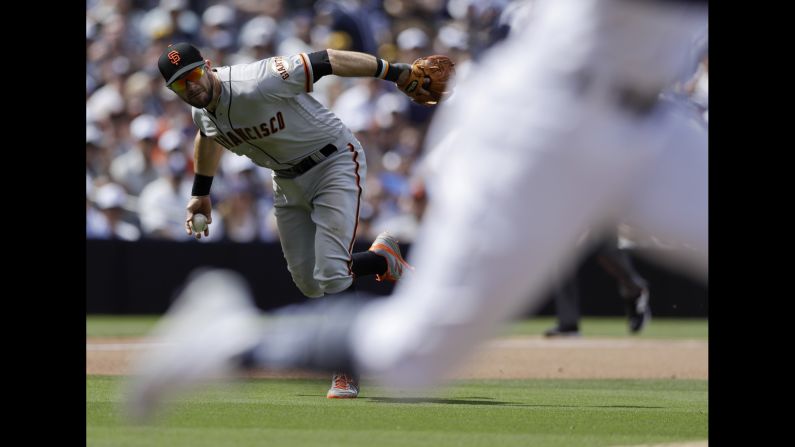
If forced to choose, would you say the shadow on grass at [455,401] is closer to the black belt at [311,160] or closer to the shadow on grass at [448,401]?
the shadow on grass at [448,401]

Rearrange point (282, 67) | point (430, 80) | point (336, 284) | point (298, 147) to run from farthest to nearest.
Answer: point (298, 147)
point (336, 284)
point (282, 67)
point (430, 80)

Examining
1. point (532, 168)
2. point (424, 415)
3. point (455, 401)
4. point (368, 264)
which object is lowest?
point (455, 401)

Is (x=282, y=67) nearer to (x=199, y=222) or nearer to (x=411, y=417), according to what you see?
(x=199, y=222)

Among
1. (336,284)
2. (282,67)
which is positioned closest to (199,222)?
(336,284)

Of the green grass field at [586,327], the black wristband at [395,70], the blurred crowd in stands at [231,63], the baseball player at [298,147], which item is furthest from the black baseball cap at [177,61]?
the green grass field at [586,327]

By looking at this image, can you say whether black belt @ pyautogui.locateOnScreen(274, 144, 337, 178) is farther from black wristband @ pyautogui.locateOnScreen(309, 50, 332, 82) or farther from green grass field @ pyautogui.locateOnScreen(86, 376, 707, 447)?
green grass field @ pyautogui.locateOnScreen(86, 376, 707, 447)

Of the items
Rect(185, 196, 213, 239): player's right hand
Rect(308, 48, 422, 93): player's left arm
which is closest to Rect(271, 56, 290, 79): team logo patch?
Rect(308, 48, 422, 93): player's left arm

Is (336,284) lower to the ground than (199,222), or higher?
lower
